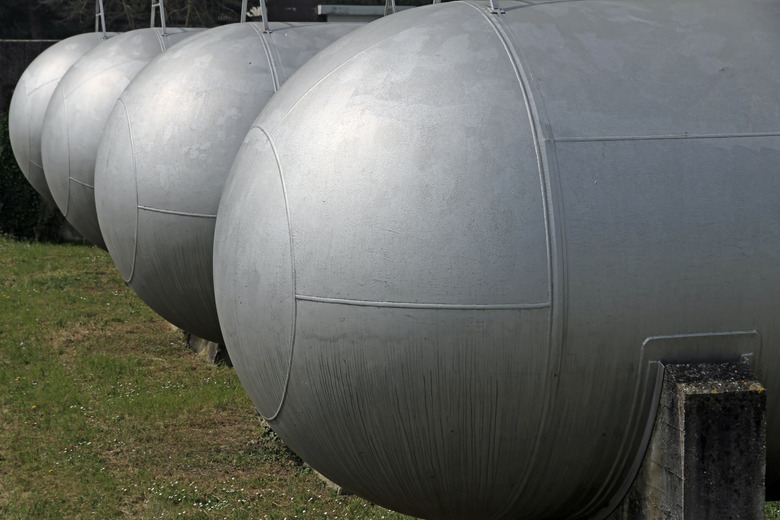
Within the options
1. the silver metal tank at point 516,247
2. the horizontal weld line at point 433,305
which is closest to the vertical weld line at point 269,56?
the silver metal tank at point 516,247

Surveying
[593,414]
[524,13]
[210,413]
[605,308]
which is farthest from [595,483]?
[210,413]

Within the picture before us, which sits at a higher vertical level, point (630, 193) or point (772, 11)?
point (772, 11)

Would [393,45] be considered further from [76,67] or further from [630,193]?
[76,67]

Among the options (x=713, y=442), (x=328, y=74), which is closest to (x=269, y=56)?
(x=328, y=74)

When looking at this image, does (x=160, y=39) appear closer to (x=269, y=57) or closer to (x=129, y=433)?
(x=269, y=57)

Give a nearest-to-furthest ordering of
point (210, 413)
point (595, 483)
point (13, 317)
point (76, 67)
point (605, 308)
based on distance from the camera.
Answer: point (605, 308), point (595, 483), point (210, 413), point (76, 67), point (13, 317)

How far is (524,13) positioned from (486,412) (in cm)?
Answer: 152

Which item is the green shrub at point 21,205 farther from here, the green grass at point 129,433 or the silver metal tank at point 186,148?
the silver metal tank at point 186,148

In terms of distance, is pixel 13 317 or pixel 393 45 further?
pixel 13 317

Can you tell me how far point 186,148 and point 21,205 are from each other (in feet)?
37.1

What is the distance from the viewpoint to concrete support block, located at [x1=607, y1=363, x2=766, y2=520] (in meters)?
3.49

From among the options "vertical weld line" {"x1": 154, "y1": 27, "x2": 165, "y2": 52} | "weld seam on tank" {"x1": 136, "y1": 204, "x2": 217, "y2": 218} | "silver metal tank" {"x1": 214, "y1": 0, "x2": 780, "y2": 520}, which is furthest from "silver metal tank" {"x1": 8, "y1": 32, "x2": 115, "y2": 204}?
"silver metal tank" {"x1": 214, "y1": 0, "x2": 780, "y2": 520}

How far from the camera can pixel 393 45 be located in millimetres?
3938

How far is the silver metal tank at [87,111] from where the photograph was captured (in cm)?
990
